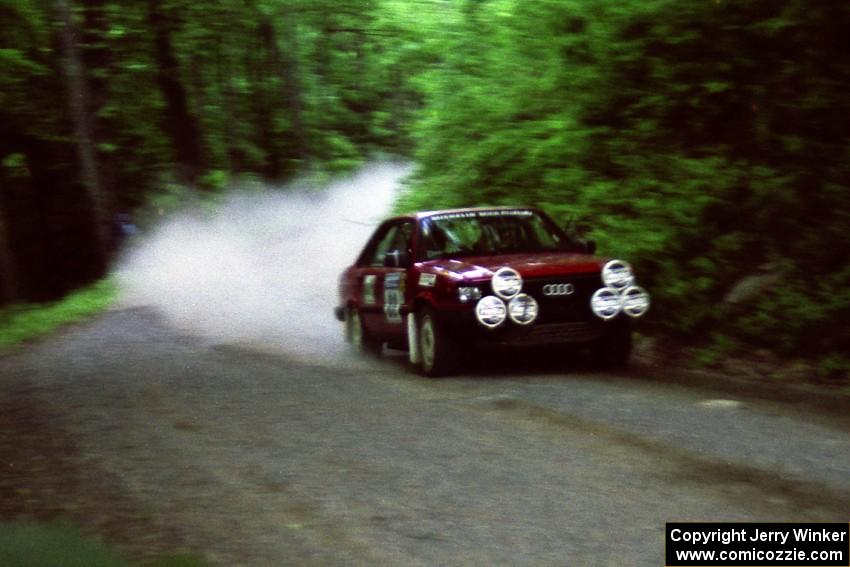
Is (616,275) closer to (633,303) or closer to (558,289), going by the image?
(633,303)

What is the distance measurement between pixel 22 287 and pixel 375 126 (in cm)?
1143

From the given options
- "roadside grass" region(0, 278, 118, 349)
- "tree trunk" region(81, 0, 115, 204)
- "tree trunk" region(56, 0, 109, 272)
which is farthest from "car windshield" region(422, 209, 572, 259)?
"tree trunk" region(81, 0, 115, 204)

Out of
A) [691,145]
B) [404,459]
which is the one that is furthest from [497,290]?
[691,145]

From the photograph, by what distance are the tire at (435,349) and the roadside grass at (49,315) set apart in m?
8.31

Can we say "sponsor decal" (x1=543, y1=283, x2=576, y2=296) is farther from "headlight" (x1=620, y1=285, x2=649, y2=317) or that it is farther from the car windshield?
the car windshield

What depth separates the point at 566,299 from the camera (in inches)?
444

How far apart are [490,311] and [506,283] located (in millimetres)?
278

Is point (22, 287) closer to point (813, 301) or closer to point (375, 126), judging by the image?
point (375, 126)

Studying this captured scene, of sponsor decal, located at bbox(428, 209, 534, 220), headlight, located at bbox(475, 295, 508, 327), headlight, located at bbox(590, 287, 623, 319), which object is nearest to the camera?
headlight, located at bbox(475, 295, 508, 327)

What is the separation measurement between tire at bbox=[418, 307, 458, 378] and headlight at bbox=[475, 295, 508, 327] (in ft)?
1.58

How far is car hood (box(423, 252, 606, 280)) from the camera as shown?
1133cm

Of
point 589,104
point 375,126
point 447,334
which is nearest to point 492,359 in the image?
point 447,334

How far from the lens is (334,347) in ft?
49.3

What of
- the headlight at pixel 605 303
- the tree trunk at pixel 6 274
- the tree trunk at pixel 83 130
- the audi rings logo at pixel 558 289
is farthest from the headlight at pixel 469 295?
the tree trunk at pixel 6 274
